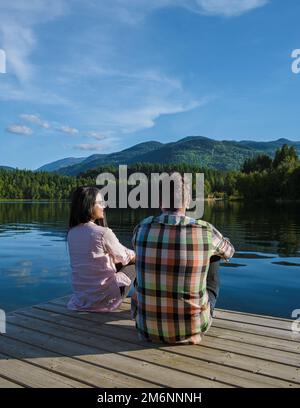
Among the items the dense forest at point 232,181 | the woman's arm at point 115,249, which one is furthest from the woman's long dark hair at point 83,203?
the dense forest at point 232,181

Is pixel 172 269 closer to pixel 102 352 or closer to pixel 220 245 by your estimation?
pixel 220 245

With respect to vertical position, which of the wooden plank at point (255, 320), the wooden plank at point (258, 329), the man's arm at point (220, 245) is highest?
the man's arm at point (220, 245)

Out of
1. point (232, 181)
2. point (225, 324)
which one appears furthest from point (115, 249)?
point (232, 181)

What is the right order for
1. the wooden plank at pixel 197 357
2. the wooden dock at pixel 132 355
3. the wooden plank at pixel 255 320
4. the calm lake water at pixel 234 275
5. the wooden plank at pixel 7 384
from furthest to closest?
the calm lake water at pixel 234 275
the wooden plank at pixel 255 320
the wooden plank at pixel 197 357
the wooden dock at pixel 132 355
the wooden plank at pixel 7 384

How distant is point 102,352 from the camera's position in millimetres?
4406

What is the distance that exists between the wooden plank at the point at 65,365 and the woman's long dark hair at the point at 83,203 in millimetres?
1787

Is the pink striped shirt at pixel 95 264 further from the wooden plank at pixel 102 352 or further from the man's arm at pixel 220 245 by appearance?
the man's arm at pixel 220 245

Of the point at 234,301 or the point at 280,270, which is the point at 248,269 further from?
the point at 234,301

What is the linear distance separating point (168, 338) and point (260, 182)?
378 feet

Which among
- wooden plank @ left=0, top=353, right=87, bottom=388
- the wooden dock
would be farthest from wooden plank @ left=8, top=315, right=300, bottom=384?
wooden plank @ left=0, top=353, right=87, bottom=388

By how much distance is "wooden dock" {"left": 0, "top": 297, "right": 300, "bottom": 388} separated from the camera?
3719mm

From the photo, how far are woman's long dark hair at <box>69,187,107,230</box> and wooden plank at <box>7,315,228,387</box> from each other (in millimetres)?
1487

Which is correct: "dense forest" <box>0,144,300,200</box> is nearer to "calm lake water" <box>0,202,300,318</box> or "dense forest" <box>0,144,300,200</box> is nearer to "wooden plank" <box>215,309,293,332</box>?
"calm lake water" <box>0,202,300,318</box>

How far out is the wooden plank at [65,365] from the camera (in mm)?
3680
